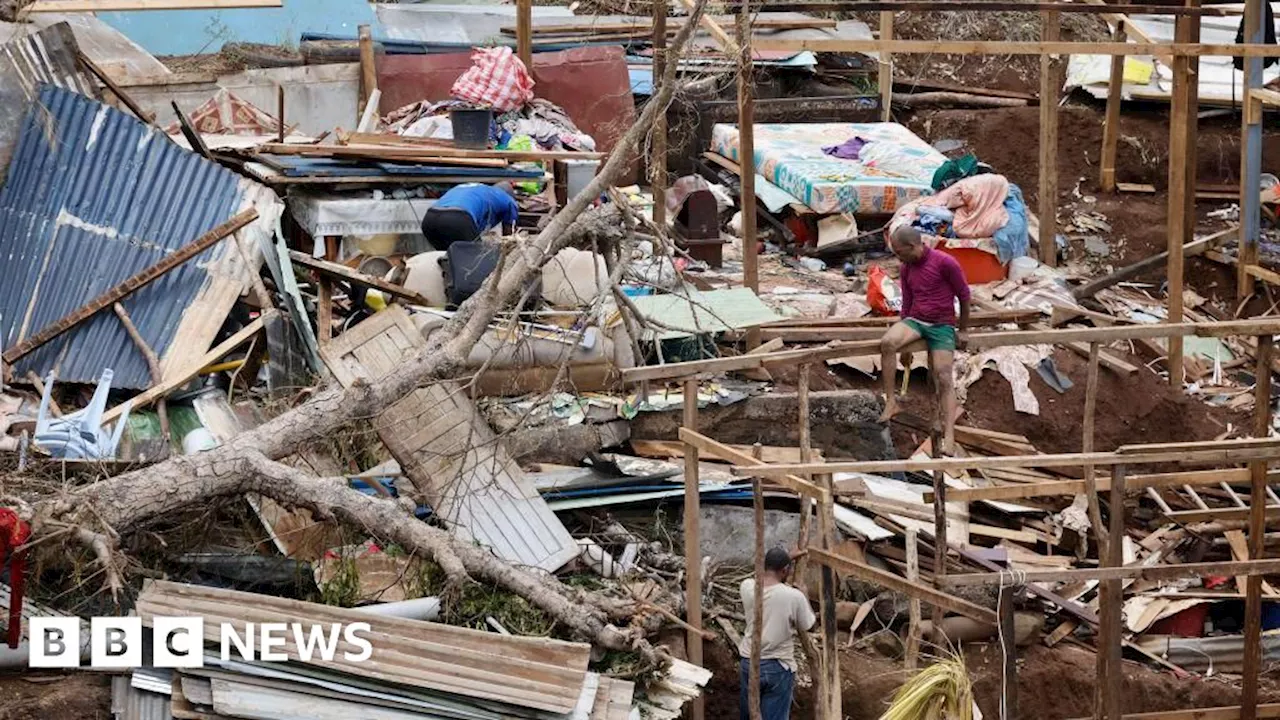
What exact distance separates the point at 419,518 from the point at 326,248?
3756 mm

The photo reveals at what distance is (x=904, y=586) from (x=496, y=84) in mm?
9577

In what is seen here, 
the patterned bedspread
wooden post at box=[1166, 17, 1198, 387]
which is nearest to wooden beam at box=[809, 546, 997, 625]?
wooden post at box=[1166, 17, 1198, 387]

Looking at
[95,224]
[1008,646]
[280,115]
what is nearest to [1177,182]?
[1008,646]

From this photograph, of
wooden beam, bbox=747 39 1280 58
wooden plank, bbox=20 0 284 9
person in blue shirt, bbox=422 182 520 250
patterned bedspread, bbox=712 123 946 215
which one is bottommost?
patterned bedspread, bbox=712 123 946 215

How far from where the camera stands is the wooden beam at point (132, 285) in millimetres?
13734

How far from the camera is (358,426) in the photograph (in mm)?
12844

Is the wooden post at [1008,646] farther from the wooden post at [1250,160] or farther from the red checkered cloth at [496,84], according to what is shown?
the red checkered cloth at [496,84]

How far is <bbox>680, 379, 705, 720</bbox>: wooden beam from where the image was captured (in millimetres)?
11516

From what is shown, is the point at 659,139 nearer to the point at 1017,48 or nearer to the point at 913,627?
the point at 1017,48

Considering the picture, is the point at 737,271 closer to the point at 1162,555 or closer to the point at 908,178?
the point at 908,178

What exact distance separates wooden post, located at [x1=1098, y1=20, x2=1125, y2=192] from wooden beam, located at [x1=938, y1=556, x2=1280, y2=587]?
9.64 meters

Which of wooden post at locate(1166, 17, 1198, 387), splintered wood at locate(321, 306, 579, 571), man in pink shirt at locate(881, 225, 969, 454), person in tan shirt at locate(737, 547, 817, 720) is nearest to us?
person in tan shirt at locate(737, 547, 817, 720)

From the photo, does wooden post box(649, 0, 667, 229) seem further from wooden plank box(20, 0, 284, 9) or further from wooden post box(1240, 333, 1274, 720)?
wooden post box(1240, 333, 1274, 720)

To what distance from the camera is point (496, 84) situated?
18891mm
